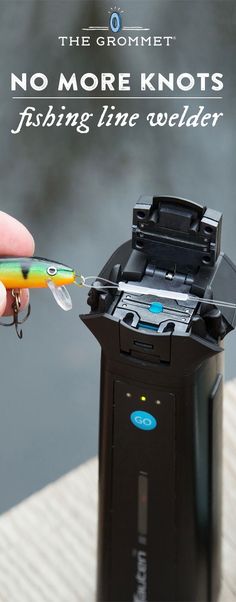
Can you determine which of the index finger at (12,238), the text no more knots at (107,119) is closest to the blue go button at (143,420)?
the index finger at (12,238)

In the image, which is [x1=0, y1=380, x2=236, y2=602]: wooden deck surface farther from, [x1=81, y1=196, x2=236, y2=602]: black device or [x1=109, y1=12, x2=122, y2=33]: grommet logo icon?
[x1=109, y1=12, x2=122, y2=33]: grommet logo icon

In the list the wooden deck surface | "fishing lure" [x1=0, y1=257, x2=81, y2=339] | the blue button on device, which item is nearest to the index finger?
"fishing lure" [x1=0, y1=257, x2=81, y2=339]

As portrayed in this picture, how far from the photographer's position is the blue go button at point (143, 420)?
1.21 meters

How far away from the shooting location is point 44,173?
7.02ft

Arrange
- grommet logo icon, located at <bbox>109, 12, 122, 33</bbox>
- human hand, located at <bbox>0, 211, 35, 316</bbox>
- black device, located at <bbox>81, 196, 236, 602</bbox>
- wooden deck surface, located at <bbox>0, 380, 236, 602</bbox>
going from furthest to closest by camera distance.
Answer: grommet logo icon, located at <bbox>109, 12, 122, 33</bbox> < wooden deck surface, located at <bbox>0, 380, 236, 602</bbox> < human hand, located at <bbox>0, 211, 35, 316</bbox> < black device, located at <bbox>81, 196, 236, 602</bbox>

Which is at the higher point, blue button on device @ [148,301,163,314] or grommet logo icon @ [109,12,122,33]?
grommet logo icon @ [109,12,122,33]

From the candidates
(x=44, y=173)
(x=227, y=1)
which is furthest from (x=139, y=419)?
(x=227, y=1)

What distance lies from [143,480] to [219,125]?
1.06 meters

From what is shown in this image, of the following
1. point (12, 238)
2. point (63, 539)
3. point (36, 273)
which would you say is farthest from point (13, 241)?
point (63, 539)

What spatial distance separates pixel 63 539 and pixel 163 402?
0.42 metres

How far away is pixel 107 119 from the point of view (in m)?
2.13

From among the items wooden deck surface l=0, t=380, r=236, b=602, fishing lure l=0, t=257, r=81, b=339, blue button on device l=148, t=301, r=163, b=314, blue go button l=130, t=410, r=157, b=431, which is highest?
fishing lure l=0, t=257, r=81, b=339

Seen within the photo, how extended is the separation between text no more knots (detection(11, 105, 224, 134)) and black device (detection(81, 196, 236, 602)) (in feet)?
2.95

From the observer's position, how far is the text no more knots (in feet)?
6.85
